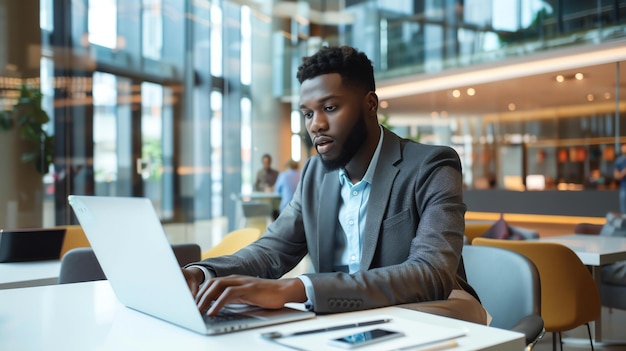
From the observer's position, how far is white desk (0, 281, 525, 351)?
40.4 inches

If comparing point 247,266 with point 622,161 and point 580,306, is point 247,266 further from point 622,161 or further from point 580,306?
point 622,161

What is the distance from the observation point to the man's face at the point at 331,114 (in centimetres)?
168

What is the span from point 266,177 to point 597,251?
6.29 meters

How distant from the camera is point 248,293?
1237mm

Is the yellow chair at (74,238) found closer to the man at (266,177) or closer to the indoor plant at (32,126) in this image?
the indoor plant at (32,126)

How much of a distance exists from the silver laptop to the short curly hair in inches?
27.2

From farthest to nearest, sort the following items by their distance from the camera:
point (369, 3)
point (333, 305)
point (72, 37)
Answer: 1. point (369, 3)
2. point (72, 37)
3. point (333, 305)

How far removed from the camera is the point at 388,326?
1137 mm

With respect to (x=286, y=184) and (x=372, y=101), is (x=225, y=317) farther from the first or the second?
(x=286, y=184)

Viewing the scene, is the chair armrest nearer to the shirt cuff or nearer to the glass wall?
the shirt cuff

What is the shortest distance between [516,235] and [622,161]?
15.6 feet

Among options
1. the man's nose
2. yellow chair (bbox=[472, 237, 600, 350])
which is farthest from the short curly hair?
yellow chair (bbox=[472, 237, 600, 350])

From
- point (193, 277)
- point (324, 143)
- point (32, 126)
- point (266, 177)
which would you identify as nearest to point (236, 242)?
point (324, 143)

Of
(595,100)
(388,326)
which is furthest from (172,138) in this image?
(595,100)
